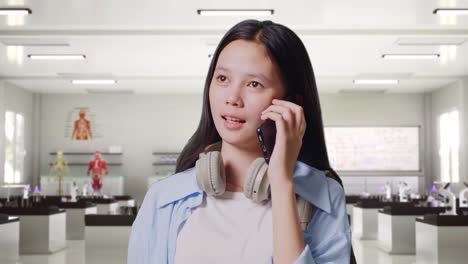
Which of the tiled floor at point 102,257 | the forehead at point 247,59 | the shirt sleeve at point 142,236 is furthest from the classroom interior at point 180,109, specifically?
the forehead at point 247,59

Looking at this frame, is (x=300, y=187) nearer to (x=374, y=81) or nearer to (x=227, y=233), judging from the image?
(x=227, y=233)

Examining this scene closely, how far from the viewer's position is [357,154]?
70.2 feet

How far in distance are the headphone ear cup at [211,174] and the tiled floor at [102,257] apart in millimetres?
8171

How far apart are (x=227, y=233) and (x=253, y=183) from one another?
0.11 m

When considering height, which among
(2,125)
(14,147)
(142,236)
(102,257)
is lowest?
(102,257)

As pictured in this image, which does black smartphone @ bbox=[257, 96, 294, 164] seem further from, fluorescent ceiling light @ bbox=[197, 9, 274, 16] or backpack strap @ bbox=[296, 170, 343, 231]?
fluorescent ceiling light @ bbox=[197, 9, 274, 16]

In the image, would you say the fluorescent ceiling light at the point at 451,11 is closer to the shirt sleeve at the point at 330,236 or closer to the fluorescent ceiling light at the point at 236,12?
the fluorescent ceiling light at the point at 236,12

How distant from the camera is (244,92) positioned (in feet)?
4.09

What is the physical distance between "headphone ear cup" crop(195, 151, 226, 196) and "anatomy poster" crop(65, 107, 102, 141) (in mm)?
20323

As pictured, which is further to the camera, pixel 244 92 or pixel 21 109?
pixel 21 109

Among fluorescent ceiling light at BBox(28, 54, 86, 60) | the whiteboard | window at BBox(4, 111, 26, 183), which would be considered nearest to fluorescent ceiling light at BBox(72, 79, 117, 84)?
window at BBox(4, 111, 26, 183)

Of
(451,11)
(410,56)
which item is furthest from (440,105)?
(451,11)

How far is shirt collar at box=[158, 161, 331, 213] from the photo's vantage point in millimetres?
1215

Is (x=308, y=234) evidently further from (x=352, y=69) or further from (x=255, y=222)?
(x=352, y=69)
